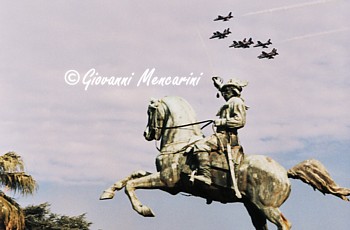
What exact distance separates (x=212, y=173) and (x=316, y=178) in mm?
2043

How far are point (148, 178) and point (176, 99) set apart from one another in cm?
172

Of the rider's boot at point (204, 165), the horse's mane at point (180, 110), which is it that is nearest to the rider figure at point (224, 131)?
the rider's boot at point (204, 165)

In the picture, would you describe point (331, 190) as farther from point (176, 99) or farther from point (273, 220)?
point (176, 99)

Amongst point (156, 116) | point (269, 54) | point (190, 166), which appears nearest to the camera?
point (190, 166)

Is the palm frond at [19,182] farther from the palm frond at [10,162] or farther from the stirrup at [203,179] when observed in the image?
the stirrup at [203,179]

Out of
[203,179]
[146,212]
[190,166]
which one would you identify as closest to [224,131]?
[190,166]

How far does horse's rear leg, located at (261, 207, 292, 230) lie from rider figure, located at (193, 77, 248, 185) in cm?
124

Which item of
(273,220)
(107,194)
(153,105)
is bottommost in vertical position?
(273,220)

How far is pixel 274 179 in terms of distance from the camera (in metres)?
18.5

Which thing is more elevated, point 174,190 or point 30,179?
point 30,179

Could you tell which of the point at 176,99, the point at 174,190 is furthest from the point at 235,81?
the point at 174,190

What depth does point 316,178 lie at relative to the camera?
18906 millimetres

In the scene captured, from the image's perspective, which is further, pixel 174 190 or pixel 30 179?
pixel 30 179

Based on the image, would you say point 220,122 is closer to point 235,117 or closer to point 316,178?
point 235,117
